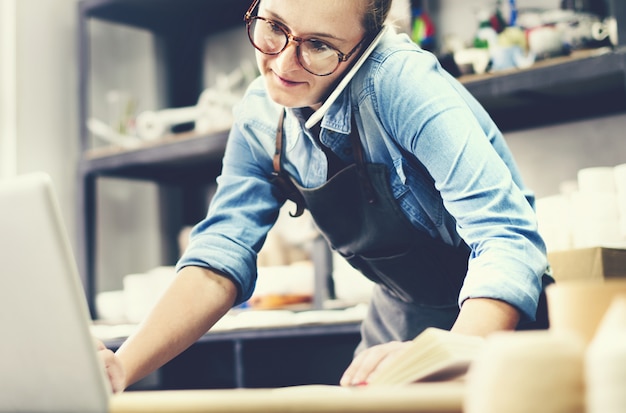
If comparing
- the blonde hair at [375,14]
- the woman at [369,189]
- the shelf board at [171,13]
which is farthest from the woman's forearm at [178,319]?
the shelf board at [171,13]

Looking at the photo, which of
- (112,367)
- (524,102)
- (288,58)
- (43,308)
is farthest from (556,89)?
(43,308)

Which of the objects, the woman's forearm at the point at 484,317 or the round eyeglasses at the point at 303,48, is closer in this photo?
the woman's forearm at the point at 484,317

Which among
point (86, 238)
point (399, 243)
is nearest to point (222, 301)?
point (399, 243)

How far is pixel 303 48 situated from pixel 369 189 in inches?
11.0

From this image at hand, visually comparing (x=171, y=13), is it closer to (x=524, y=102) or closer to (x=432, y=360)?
(x=524, y=102)

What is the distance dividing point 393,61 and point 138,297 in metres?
1.96

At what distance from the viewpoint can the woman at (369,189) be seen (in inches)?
42.8

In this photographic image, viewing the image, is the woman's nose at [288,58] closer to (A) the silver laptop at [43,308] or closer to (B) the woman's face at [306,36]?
(B) the woman's face at [306,36]

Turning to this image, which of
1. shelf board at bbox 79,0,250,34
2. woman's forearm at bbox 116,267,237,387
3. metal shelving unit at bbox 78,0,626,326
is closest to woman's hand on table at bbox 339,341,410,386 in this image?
woman's forearm at bbox 116,267,237,387

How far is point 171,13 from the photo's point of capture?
11.3 ft

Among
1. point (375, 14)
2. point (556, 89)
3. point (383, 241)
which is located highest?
point (375, 14)

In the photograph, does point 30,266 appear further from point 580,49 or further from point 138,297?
point 138,297

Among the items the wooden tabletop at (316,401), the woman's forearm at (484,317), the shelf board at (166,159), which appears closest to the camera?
the wooden tabletop at (316,401)

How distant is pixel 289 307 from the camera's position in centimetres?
279
